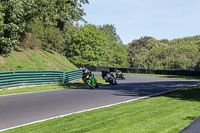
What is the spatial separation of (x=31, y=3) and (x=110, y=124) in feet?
83.6

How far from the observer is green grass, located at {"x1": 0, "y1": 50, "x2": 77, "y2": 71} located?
83.6 feet

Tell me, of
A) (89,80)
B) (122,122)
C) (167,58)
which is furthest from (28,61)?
(167,58)

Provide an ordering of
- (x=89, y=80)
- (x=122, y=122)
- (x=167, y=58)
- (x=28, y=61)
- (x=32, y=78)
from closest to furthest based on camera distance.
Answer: (x=122, y=122)
(x=89, y=80)
(x=32, y=78)
(x=28, y=61)
(x=167, y=58)

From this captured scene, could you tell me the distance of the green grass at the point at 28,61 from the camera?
25491 mm

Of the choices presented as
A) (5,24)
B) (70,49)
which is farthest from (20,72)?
(70,49)

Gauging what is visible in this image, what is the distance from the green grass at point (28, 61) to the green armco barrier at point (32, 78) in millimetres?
3955

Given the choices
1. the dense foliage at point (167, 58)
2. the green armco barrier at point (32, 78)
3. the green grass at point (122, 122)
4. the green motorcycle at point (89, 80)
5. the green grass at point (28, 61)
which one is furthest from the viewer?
the dense foliage at point (167, 58)

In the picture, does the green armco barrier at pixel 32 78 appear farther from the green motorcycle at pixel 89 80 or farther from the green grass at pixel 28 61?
the green motorcycle at pixel 89 80

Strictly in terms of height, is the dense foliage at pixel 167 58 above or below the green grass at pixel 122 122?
above

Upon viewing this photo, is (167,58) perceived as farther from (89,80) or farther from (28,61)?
(89,80)

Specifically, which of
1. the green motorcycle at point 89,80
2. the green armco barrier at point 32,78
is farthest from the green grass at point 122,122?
the green armco barrier at point 32,78

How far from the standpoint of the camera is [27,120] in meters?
8.41

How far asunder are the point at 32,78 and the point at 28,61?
8347 mm

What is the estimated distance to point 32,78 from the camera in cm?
2114
